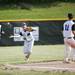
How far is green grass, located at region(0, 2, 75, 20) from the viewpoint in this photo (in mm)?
40094

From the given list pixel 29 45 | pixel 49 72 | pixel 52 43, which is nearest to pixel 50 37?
pixel 52 43

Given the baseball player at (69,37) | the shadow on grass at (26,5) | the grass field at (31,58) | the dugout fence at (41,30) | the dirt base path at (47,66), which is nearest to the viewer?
the grass field at (31,58)

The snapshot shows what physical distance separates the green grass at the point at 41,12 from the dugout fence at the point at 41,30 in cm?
1064

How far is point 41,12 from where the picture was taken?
42.4 m

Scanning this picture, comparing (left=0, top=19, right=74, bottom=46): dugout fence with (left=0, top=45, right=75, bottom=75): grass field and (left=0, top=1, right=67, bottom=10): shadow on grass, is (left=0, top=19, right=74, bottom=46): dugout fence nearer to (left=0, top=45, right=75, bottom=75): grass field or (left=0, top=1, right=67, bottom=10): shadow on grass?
(left=0, top=45, right=75, bottom=75): grass field

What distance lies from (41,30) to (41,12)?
13798 mm

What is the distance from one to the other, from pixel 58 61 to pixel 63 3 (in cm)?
2737

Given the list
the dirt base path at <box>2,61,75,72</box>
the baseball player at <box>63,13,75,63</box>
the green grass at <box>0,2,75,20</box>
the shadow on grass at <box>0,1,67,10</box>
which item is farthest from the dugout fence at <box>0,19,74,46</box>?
the shadow on grass at <box>0,1,67,10</box>

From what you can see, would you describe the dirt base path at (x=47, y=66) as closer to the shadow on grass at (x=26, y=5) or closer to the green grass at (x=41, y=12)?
the green grass at (x=41, y=12)

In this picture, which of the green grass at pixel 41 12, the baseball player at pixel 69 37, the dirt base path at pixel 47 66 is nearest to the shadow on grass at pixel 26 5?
the green grass at pixel 41 12

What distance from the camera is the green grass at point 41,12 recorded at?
132 ft

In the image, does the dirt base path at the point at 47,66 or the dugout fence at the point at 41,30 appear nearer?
the dirt base path at the point at 47,66

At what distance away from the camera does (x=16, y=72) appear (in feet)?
49.6

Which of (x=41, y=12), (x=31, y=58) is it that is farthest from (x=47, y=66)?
(x=41, y=12)
